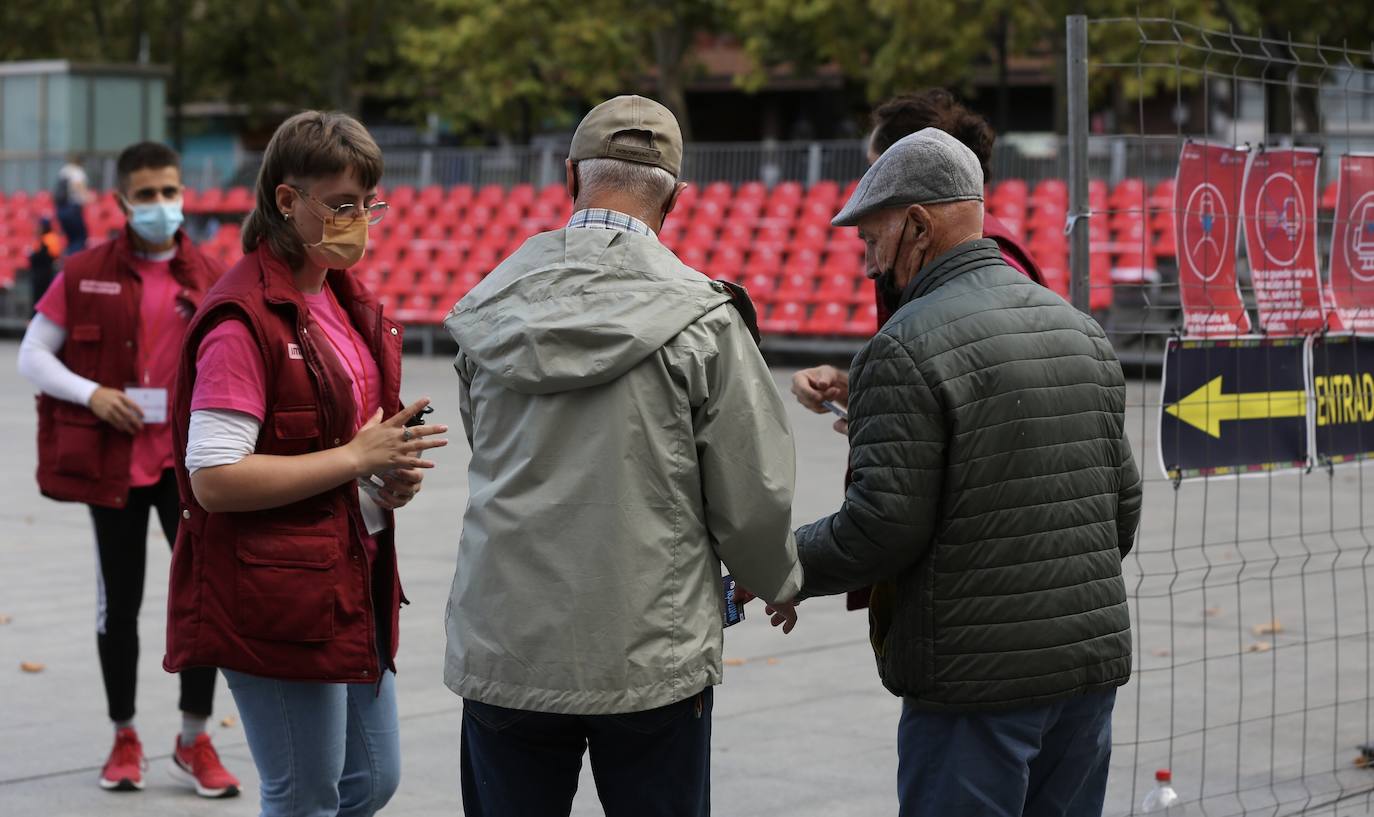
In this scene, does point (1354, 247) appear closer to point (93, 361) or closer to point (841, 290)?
point (93, 361)

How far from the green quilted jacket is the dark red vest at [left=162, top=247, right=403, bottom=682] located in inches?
38.4

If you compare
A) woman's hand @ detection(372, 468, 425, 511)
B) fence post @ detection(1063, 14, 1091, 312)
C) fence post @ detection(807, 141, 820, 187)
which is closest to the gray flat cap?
woman's hand @ detection(372, 468, 425, 511)

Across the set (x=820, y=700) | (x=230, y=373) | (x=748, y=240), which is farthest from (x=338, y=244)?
(x=748, y=240)

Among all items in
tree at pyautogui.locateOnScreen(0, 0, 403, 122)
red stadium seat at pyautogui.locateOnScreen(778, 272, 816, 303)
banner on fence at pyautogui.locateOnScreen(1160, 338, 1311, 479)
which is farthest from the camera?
tree at pyautogui.locateOnScreen(0, 0, 403, 122)

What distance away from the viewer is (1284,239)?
196 inches

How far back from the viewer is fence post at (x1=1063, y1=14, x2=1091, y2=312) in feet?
14.6

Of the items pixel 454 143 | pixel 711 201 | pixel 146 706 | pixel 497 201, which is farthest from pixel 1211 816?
pixel 454 143

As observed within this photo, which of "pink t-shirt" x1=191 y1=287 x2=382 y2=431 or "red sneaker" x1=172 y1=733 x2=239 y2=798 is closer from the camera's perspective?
"pink t-shirt" x1=191 y1=287 x2=382 y2=431

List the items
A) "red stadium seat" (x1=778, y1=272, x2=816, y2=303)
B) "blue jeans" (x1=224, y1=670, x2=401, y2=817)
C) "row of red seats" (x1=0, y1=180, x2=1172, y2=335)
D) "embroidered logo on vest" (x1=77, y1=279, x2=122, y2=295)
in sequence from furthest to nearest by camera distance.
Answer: "red stadium seat" (x1=778, y1=272, x2=816, y2=303) < "row of red seats" (x1=0, y1=180, x2=1172, y2=335) < "embroidered logo on vest" (x1=77, y1=279, x2=122, y2=295) < "blue jeans" (x1=224, y1=670, x2=401, y2=817)

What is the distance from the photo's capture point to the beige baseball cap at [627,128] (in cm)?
296

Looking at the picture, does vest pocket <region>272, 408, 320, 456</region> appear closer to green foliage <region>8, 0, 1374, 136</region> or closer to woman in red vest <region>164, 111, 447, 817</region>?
woman in red vest <region>164, 111, 447, 817</region>

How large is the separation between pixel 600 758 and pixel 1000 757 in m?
0.73

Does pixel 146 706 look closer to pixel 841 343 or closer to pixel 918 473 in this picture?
pixel 918 473

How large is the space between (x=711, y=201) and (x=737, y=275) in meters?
1.74
